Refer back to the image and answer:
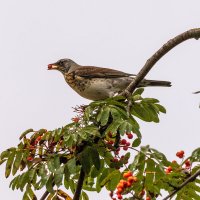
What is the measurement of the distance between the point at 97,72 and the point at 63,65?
1.16m

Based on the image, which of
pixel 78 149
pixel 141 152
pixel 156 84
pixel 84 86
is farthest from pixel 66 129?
pixel 84 86

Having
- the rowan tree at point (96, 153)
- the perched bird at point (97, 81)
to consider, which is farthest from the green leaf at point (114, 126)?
the perched bird at point (97, 81)

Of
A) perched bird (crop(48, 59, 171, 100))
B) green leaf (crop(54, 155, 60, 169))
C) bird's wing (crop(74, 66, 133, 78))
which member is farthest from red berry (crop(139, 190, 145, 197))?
bird's wing (crop(74, 66, 133, 78))

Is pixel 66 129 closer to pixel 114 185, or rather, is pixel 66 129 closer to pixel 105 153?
pixel 105 153

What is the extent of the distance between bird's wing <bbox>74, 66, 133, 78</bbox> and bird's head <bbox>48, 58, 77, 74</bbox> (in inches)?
21.0

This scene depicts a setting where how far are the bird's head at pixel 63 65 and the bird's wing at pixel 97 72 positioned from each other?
21.0 inches

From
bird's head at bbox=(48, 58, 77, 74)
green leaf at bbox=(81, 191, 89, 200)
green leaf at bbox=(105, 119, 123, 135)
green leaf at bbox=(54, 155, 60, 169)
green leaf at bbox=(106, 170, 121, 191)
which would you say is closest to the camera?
green leaf at bbox=(106, 170, 121, 191)

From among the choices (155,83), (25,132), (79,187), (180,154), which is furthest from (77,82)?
(180,154)

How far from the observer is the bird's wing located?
8.55 meters

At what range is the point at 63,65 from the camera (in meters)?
9.80

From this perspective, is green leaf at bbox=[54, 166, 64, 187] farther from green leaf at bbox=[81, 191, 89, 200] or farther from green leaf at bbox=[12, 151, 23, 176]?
green leaf at bbox=[81, 191, 89, 200]

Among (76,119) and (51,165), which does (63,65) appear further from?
(51,165)

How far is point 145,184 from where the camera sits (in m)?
4.39

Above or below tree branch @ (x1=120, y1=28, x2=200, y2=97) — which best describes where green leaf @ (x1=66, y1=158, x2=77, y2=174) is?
below
